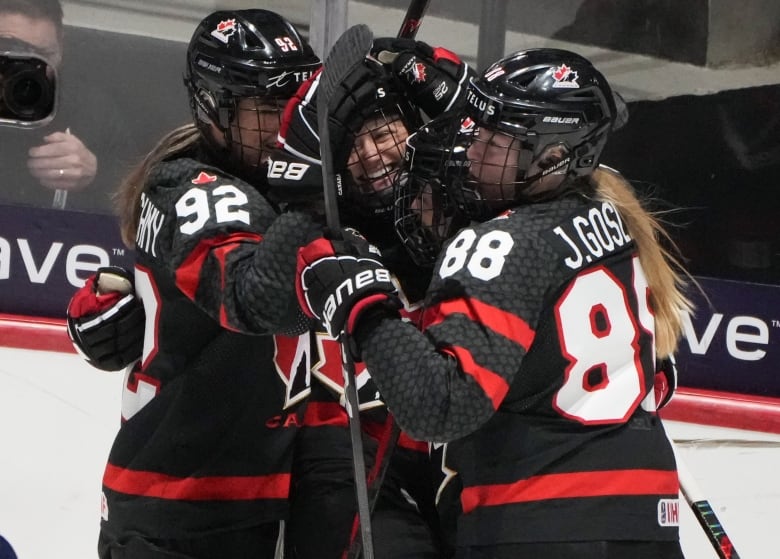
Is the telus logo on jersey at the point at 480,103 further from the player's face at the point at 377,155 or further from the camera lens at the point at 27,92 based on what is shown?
the camera lens at the point at 27,92

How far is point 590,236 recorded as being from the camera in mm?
1540

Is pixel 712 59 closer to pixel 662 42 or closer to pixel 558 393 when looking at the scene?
pixel 662 42

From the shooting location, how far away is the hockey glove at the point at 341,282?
4.87 feet

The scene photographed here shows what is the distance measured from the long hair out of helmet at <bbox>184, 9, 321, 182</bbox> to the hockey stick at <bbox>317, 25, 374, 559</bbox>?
163mm

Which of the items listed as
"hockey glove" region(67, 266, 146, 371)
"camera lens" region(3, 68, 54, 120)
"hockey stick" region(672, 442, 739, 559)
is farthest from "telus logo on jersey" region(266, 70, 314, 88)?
"camera lens" region(3, 68, 54, 120)

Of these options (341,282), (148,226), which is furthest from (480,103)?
(148,226)

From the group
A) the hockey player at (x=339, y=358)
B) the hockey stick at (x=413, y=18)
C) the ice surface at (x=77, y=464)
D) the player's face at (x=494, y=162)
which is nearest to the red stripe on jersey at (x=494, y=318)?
the player's face at (x=494, y=162)

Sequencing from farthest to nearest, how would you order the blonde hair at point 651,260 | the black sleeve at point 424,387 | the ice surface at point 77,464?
A: the ice surface at point 77,464 → the blonde hair at point 651,260 → the black sleeve at point 424,387

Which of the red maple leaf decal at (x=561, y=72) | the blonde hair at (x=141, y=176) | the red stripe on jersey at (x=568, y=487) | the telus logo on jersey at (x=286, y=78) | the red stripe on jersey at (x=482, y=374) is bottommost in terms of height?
the red stripe on jersey at (x=568, y=487)

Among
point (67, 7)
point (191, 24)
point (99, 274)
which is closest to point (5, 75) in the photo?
point (67, 7)

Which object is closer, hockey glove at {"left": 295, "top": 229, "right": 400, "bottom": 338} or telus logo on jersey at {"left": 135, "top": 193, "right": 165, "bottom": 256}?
hockey glove at {"left": 295, "top": 229, "right": 400, "bottom": 338}

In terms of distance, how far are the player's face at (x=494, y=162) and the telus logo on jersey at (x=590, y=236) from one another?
0.11m

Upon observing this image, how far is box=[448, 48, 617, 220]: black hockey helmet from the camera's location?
1.56 metres

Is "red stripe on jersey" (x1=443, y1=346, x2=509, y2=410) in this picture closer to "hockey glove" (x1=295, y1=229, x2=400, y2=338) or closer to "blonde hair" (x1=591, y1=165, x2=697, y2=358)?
"hockey glove" (x1=295, y1=229, x2=400, y2=338)
